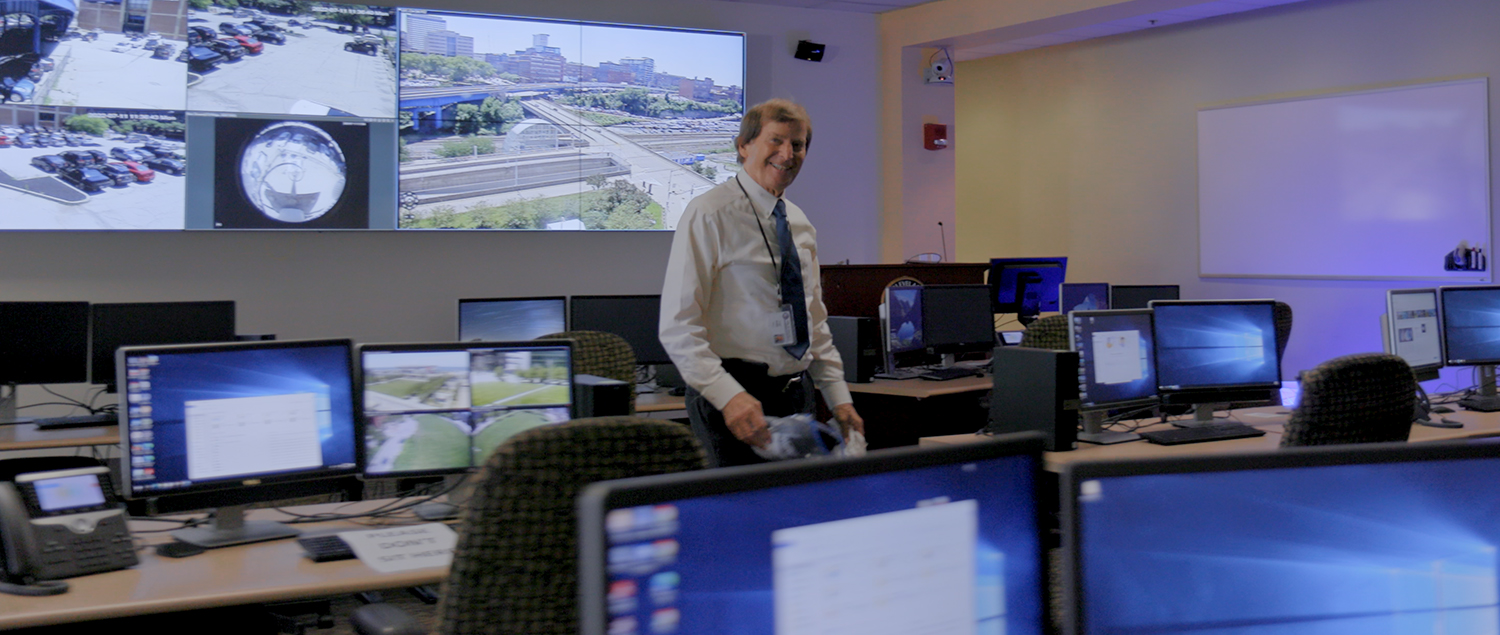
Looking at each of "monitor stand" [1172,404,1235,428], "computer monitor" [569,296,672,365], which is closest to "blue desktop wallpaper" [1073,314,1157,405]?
"monitor stand" [1172,404,1235,428]

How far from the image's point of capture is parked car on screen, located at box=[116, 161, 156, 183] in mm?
5508

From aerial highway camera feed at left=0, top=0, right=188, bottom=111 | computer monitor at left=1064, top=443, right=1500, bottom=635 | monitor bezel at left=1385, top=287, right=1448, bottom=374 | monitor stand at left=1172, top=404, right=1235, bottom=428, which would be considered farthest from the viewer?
aerial highway camera feed at left=0, top=0, right=188, bottom=111

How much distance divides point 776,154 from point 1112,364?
165cm

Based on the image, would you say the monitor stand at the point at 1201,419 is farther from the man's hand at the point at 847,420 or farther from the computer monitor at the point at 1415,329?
the man's hand at the point at 847,420

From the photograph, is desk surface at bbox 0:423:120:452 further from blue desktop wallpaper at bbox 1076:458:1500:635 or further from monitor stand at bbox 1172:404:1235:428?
blue desktop wallpaper at bbox 1076:458:1500:635

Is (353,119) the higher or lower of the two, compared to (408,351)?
higher

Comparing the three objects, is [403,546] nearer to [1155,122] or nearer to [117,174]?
[117,174]

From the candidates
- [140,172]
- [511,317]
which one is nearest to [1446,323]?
[511,317]

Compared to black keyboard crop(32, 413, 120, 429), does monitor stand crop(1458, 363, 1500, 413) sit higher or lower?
higher

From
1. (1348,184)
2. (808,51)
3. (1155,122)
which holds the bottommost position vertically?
(1348,184)

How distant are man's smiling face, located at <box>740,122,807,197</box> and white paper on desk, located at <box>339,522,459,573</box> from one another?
1122mm

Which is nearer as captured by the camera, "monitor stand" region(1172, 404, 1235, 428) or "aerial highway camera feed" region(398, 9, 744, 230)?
"monitor stand" region(1172, 404, 1235, 428)

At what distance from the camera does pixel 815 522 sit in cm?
96

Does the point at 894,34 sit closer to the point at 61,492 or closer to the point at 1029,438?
the point at 61,492
